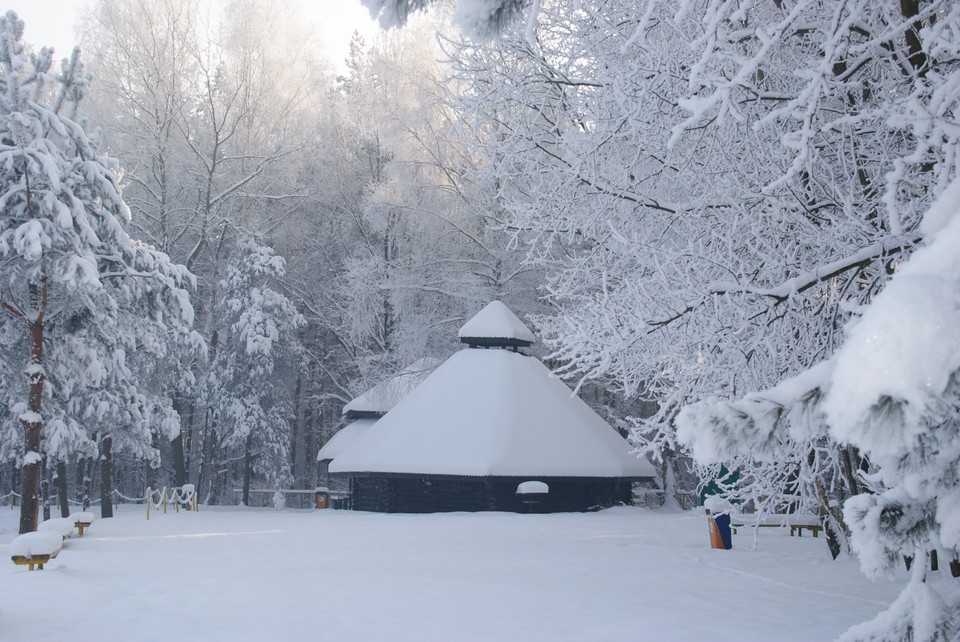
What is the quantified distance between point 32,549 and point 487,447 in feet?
37.6

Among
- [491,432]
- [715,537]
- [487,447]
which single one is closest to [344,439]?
[491,432]

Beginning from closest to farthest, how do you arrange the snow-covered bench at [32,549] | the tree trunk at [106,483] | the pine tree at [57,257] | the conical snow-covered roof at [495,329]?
1. the snow-covered bench at [32,549]
2. the pine tree at [57,257]
3. the tree trunk at [106,483]
4. the conical snow-covered roof at [495,329]

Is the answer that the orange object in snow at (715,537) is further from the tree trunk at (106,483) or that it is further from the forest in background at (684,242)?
the tree trunk at (106,483)

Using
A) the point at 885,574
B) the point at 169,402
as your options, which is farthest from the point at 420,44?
the point at 885,574

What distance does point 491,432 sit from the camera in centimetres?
2027

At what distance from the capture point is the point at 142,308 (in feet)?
56.9

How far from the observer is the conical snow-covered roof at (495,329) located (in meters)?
23.2

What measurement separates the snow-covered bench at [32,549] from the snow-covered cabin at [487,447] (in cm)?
1061

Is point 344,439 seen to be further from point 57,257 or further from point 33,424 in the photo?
point 57,257

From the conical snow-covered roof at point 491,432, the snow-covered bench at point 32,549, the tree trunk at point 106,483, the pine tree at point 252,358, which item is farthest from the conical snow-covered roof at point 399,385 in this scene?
the snow-covered bench at point 32,549

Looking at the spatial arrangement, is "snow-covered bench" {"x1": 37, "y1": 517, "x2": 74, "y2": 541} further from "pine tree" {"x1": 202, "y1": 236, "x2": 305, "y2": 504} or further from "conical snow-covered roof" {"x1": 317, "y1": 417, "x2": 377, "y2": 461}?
"pine tree" {"x1": 202, "y1": 236, "x2": 305, "y2": 504}

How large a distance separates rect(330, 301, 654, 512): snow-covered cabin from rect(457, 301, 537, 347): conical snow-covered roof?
3cm

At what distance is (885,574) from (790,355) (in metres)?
4.24

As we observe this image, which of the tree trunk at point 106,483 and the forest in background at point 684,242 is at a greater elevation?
the forest in background at point 684,242
